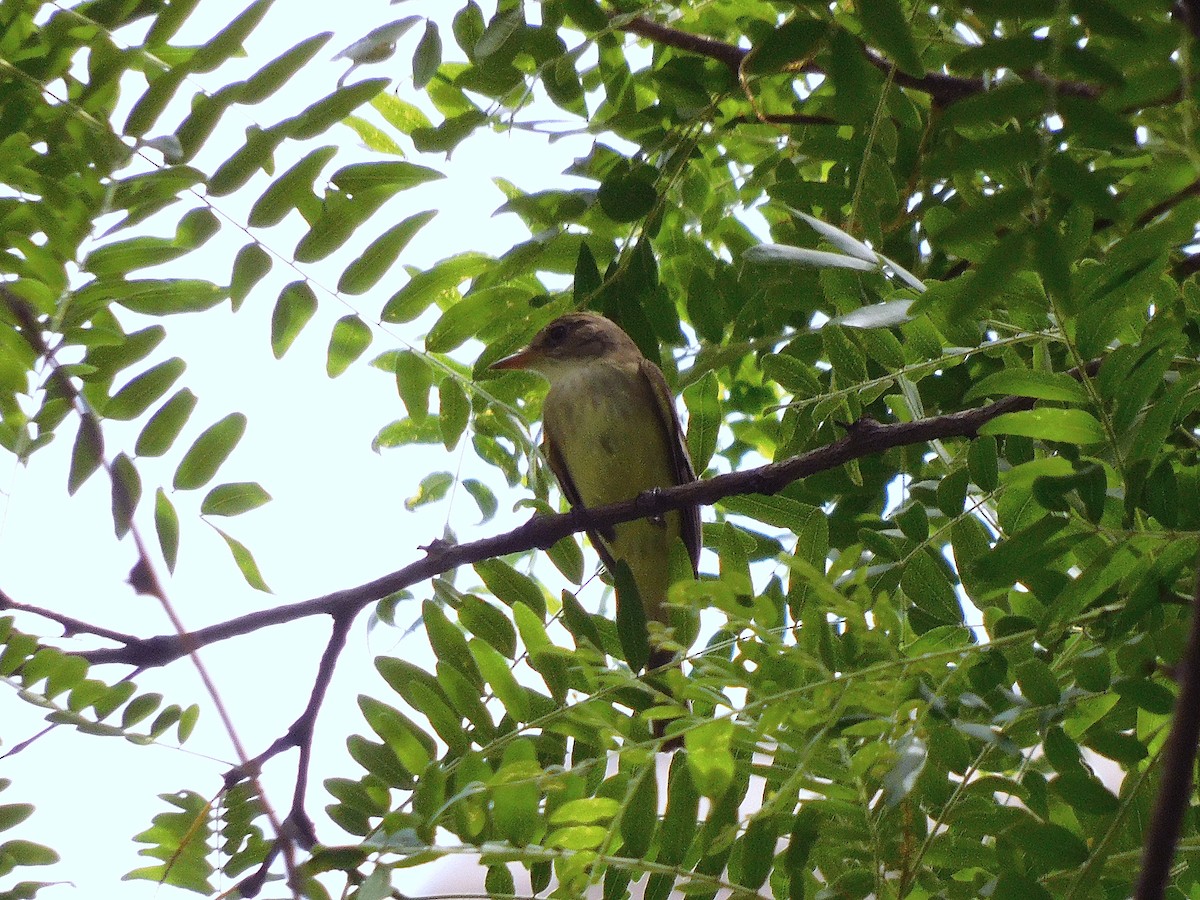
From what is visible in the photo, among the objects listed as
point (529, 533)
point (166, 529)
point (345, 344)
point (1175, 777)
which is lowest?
point (1175, 777)

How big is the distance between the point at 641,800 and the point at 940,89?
184cm

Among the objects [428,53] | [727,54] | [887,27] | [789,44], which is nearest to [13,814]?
[428,53]

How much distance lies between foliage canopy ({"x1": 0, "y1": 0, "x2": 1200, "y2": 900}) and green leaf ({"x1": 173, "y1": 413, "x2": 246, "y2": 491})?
0.4 inches

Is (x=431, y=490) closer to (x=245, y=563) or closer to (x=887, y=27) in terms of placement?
(x=245, y=563)

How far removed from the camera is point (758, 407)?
3611 millimetres

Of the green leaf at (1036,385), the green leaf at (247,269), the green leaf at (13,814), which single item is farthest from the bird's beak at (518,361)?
the green leaf at (1036,385)

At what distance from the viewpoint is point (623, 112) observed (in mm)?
2986

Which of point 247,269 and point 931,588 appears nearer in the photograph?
point 931,588

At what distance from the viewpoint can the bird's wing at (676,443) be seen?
3980 mm

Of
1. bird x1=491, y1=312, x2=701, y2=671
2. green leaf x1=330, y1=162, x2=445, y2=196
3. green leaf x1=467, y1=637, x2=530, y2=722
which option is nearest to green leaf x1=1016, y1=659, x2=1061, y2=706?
green leaf x1=467, y1=637, x2=530, y2=722

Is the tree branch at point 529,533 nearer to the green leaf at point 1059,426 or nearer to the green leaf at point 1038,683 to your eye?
the green leaf at point 1059,426

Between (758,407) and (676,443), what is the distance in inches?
40.0

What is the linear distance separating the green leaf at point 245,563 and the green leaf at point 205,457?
0.12m

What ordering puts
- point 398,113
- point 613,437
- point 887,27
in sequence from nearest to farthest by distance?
point 887,27 < point 398,113 < point 613,437
